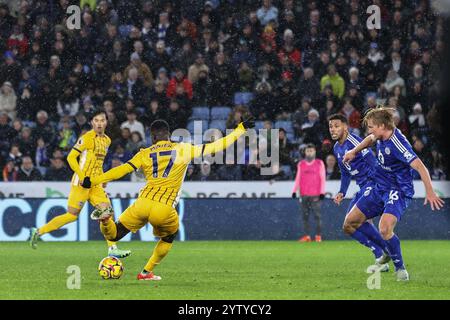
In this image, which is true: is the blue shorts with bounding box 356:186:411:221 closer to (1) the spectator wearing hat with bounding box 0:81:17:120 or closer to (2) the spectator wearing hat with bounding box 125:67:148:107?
(2) the spectator wearing hat with bounding box 125:67:148:107

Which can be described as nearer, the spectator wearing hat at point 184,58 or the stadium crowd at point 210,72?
the stadium crowd at point 210,72

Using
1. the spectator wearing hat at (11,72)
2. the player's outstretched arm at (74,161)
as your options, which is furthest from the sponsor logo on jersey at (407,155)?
the spectator wearing hat at (11,72)

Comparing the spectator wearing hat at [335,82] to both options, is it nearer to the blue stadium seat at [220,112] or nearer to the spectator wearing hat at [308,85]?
the spectator wearing hat at [308,85]

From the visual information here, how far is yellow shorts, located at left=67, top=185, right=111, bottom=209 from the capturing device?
15406 mm

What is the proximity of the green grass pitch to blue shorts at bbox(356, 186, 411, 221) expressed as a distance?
2.48 feet

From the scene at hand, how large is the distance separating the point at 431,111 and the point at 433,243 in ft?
10.7

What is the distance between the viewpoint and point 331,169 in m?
21.5

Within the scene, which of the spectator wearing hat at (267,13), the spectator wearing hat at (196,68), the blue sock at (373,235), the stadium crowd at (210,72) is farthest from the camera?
the spectator wearing hat at (267,13)

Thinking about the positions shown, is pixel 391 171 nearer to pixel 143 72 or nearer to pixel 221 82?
pixel 221 82

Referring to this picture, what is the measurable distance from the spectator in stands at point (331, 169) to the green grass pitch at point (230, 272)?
2.54 m

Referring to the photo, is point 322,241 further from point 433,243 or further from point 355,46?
point 355,46

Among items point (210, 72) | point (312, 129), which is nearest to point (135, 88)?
point (210, 72)

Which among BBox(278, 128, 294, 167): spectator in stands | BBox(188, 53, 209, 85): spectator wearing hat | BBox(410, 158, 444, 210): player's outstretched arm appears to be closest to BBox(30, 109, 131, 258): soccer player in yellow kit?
BBox(410, 158, 444, 210): player's outstretched arm

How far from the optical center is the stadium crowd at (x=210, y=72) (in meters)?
21.8
